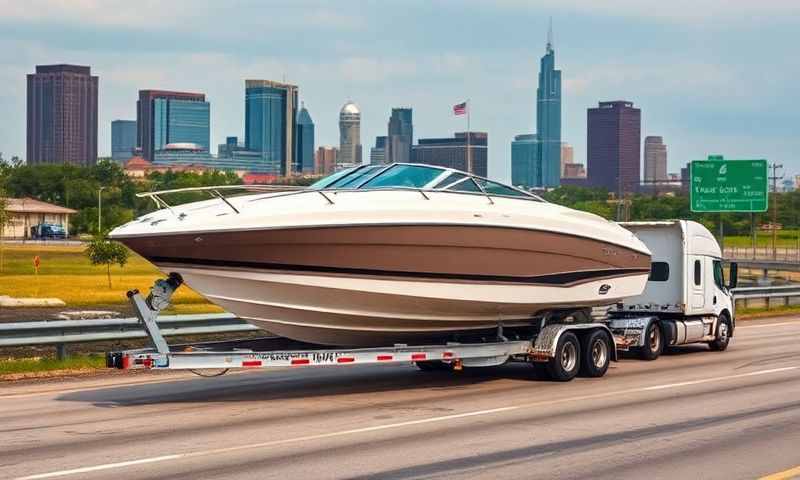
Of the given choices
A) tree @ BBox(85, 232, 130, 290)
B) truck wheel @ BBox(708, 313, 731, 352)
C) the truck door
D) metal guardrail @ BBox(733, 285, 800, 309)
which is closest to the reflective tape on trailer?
the truck door

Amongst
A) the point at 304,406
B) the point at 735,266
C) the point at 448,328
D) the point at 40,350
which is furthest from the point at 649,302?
the point at 40,350

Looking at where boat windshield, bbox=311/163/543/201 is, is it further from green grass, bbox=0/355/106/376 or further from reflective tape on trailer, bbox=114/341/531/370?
green grass, bbox=0/355/106/376

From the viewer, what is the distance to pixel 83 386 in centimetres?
1777

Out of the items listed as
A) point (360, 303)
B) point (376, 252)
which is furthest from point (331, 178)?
point (360, 303)

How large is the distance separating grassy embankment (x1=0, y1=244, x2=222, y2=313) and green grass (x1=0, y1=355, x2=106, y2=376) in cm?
512

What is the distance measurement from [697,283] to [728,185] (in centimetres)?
2476

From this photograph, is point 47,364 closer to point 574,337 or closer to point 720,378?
point 574,337

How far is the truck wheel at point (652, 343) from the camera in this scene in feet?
73.0

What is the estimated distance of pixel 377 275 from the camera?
1603 cm

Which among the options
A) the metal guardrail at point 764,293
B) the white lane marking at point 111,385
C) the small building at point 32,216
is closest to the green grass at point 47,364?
the white lane marking at point 111,385

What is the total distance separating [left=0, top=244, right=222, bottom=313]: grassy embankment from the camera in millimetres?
40375

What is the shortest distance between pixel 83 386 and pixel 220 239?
14.3ft

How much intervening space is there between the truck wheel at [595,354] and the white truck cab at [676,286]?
10.9 feet

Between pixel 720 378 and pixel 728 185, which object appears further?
pixel 728 185
